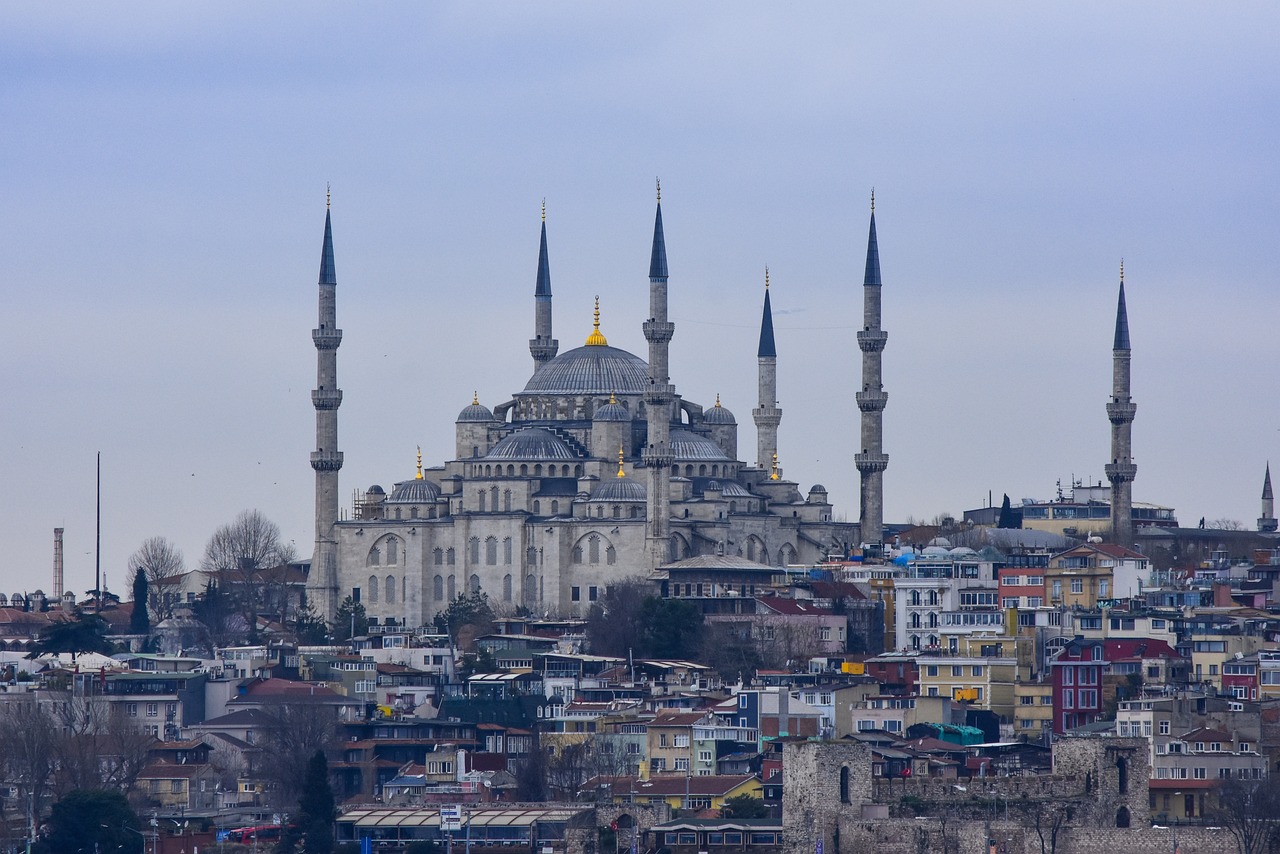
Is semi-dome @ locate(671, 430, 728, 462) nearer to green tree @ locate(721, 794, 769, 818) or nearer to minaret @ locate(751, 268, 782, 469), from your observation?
minaret @ locate(751, 268, 782, 469)

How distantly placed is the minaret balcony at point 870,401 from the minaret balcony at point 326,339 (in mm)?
10400

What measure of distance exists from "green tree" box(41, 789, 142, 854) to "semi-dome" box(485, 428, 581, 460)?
92.4 ft

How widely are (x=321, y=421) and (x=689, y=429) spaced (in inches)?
330

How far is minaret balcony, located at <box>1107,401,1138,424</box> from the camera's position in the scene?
79.2 m

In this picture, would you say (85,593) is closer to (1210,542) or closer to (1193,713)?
(1210,542)

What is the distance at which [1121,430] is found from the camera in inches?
3123

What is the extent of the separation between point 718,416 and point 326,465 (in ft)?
32.1

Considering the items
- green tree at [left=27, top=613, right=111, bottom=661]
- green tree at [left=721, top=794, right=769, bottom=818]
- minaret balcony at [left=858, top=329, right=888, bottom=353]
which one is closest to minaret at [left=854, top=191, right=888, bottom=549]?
minaret balcony at [left=858, top=329, right=888, bottom=353]

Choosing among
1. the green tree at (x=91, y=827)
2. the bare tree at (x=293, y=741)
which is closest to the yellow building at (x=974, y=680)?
the bare tree at (x=293, y=741)

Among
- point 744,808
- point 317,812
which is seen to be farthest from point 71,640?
point 744,808

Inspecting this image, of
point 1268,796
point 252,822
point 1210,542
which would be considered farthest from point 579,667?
point 1210,542

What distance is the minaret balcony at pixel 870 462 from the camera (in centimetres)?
7856

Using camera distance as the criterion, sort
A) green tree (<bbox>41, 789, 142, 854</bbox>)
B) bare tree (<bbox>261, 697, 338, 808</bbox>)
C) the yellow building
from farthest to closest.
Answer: the yellow building, bare tree (<bbox>261, 697, 338, 808</bbox>), green tree (<bbox>41, 789, 142, 854</bbox>)

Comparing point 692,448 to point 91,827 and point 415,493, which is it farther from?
point 91,827
